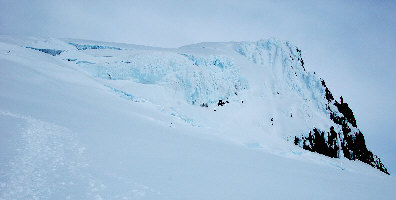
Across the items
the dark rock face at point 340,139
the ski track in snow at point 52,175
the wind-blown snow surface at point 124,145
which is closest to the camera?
the ski track in snow at point 52,175

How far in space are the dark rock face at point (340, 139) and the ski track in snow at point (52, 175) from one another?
2494 cm

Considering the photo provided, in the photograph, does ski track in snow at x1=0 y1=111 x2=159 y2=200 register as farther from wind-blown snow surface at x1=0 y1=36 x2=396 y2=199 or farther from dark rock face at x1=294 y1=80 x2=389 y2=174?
dark rock face at x1=294 y1=80 x2=389 y2=174

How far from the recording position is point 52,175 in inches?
156

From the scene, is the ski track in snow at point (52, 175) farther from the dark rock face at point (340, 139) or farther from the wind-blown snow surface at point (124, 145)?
the dark rock face at point (340, 139)

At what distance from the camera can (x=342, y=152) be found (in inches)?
1330

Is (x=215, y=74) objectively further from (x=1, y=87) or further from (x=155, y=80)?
(x=1, y=87)

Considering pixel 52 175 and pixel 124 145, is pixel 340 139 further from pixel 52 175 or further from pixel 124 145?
pixel 52 175

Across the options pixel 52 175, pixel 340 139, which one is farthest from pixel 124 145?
pixel 340 139

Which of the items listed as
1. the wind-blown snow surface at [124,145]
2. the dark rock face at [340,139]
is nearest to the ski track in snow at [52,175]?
the wind-blown snow surface at [124,145]

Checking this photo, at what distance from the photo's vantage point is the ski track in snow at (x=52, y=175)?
342 cm

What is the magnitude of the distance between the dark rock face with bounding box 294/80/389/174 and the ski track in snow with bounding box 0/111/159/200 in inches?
982

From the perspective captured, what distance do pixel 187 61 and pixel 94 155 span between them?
739 inches

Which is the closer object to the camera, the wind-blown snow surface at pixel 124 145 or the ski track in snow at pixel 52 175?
the ski track in snow at pixel 52 175

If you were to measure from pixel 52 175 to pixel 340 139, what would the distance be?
3693cm
